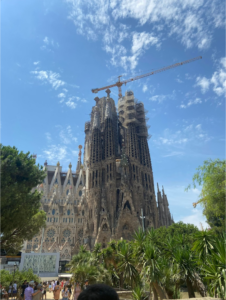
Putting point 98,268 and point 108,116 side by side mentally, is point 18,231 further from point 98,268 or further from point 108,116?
point 108,116

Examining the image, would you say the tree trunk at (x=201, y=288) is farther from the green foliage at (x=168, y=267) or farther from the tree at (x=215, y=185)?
the tree at (x=215, y=185)

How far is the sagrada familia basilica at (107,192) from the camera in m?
52.4

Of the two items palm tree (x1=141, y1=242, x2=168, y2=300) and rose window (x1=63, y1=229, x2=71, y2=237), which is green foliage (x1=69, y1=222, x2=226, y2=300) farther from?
rose window (x1=63, y1=229, x2=71, y2=237)

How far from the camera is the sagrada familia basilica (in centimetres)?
5238

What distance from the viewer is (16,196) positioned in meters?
18.8

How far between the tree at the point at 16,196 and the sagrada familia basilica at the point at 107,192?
3071cm

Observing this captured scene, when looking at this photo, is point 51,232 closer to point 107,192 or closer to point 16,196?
point 107,192

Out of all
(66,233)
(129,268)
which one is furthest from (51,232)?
(129,268)

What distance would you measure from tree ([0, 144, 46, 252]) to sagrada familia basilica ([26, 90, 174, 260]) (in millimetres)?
30709

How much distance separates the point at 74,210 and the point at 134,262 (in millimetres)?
50874

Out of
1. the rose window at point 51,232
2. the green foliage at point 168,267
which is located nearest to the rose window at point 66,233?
the rose window at point 51,232

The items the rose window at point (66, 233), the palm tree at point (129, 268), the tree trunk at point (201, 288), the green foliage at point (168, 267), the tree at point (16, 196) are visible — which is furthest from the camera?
the rose window at point (66, 233)

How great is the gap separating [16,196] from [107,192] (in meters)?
38.9

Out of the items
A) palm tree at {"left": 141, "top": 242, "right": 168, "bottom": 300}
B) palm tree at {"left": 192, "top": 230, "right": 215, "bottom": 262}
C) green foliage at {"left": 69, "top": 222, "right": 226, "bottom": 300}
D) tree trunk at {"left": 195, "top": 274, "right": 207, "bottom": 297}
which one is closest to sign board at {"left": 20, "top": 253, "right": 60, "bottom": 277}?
green foliage at {"left": 69, "top": 222, "right": 226, "bottom": 300}
